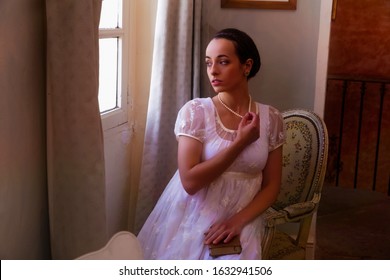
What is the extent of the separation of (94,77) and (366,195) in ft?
11.9

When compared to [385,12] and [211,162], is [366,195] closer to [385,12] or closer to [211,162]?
[385,12]

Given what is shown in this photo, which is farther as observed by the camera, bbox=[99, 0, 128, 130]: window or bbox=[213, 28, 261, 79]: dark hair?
bbox=[99, 0, 128, 130]: window

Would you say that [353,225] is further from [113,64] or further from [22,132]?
[22,132]

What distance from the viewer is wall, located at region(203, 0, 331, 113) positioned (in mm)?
2582

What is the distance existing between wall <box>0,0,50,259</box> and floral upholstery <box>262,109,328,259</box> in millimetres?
917

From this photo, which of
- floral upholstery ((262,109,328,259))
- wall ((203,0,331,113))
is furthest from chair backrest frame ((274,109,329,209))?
wall ((203,0,331,113))

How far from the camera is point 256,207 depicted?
66.3 inches

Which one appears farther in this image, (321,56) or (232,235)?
(321,56)

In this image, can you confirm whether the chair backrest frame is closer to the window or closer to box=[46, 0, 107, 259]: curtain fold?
the window

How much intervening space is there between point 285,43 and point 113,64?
82 centimetres

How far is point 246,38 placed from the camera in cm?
168
